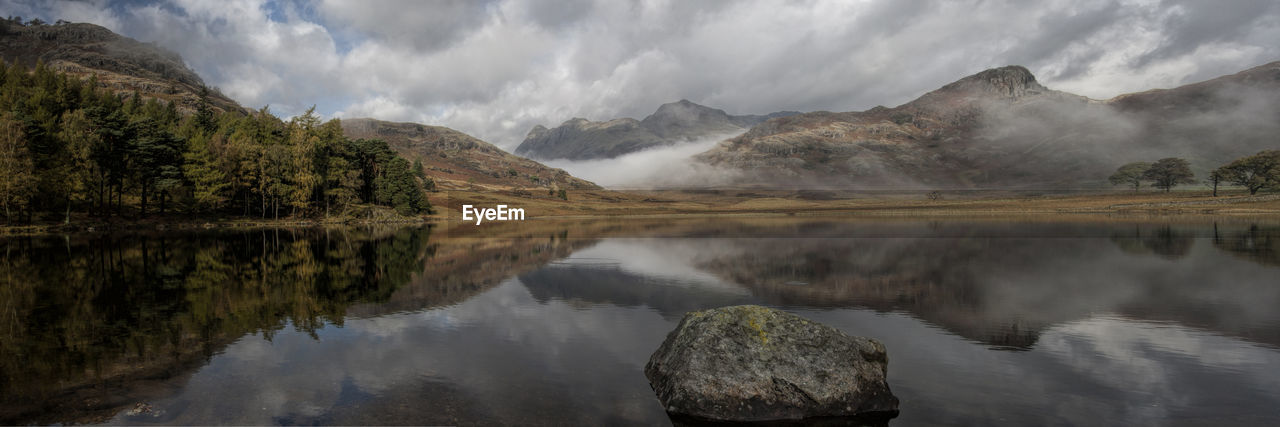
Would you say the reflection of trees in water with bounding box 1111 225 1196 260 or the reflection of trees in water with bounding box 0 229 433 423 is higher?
the reflection of trees in water with bounding box 0 229 433 423

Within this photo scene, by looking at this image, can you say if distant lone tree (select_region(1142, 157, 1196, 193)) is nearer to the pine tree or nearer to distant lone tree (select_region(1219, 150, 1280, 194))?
distant lone tree (select_region(1219, 150, 1280, 194))

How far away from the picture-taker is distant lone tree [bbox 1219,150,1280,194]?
139625 mm

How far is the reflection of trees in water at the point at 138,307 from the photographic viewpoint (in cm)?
1255

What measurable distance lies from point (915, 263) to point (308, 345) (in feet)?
118

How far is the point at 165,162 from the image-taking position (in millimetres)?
83375

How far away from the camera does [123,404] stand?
37.1ft

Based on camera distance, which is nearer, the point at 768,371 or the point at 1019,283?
the point at 768,371

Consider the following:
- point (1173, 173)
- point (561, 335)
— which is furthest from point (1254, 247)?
point (1173, 173)

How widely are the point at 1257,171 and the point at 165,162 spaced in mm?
241904

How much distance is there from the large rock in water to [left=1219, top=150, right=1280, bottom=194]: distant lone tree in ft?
655

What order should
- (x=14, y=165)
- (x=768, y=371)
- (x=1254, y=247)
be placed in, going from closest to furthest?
1. (x=768, y=371)
2. (x=1254, y=247)
3. (x=14, y=165)

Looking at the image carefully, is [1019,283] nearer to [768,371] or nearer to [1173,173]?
[768,371]

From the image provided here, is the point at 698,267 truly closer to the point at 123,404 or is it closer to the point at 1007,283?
the point at 1007,283

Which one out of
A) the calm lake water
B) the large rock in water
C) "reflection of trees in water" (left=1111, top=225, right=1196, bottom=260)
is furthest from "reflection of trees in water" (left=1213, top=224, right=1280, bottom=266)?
the large rock in water
